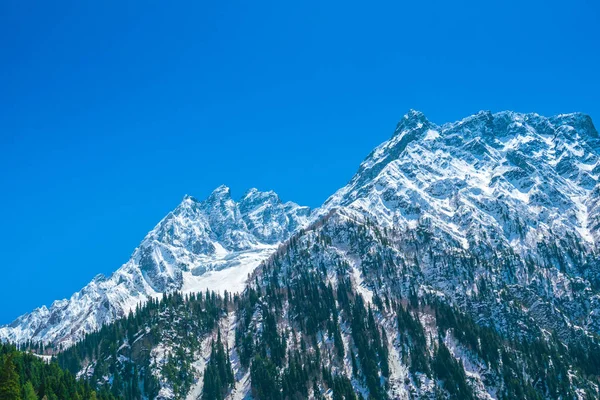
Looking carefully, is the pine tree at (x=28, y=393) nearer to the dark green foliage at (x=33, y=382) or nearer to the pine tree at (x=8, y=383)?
the dark green foliage at (x=33, y=382)

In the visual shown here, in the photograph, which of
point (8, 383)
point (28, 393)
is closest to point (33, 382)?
point (28, 393)

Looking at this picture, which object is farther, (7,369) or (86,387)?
(86,387)

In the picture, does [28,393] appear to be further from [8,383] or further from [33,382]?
[33,382]

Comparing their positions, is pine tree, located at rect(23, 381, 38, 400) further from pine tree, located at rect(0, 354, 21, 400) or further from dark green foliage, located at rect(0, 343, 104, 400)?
pine tree, located at rect(0, 354, 21, 400)

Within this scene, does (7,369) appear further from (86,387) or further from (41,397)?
(86,387)

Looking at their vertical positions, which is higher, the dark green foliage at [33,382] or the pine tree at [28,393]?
the dark green foliage at [33,382]

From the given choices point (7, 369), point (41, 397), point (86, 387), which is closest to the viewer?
point (7, 369)

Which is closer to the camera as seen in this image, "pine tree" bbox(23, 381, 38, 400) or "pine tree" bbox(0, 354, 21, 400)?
"pine tree" bbox(0, 354, 21, 400)

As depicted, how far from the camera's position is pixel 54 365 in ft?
531

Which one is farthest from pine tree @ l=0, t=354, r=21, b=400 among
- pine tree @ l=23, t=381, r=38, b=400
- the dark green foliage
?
pine tree @ l=23, t=381, r=38, b=400

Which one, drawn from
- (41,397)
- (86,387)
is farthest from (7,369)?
(86,387)

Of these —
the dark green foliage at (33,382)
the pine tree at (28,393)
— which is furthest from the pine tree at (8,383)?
the pine tree at (28,393)

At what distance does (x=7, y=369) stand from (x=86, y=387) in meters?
59.9

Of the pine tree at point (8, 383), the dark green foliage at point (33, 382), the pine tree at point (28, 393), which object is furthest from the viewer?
the pine tree at point (28, 393)
